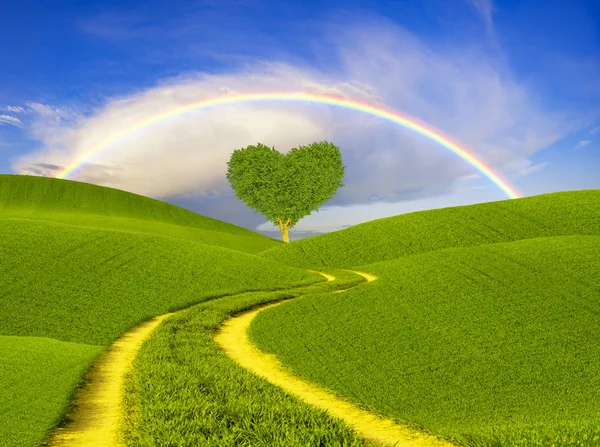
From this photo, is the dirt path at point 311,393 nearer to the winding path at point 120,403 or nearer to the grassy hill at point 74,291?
the winding path at point 120,403

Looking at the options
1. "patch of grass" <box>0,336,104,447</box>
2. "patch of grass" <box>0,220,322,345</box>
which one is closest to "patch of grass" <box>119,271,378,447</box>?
"patch of grass" <box>0,336,104,447</box>

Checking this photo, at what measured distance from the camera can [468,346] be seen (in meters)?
19.9

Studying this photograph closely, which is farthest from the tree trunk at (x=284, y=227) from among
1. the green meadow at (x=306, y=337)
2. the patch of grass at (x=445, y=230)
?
→ the green meadow at (x=306, y=337)

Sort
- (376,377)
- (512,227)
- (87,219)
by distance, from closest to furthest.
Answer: (376,377)
(512,227)
(87,219)

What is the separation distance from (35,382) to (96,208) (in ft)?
361

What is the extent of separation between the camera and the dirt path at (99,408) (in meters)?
10.8

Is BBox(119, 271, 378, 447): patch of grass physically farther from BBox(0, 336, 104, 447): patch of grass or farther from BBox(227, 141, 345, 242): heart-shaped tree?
BBox(227, 141, 345, 242): heart-shaped tree

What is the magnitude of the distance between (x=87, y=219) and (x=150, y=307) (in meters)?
72.9

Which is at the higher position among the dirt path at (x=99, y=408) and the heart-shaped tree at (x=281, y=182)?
the heart-shaped tree at (x=281, y=182)

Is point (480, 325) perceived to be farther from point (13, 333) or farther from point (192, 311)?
point (13, 333)

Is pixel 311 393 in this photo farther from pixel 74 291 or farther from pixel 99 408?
pixel 74 291

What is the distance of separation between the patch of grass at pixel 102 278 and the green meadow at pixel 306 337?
0.16 meters

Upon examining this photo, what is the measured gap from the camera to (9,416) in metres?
11.7

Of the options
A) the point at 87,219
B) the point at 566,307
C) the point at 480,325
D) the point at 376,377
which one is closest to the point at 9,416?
A: the point at 376,377
